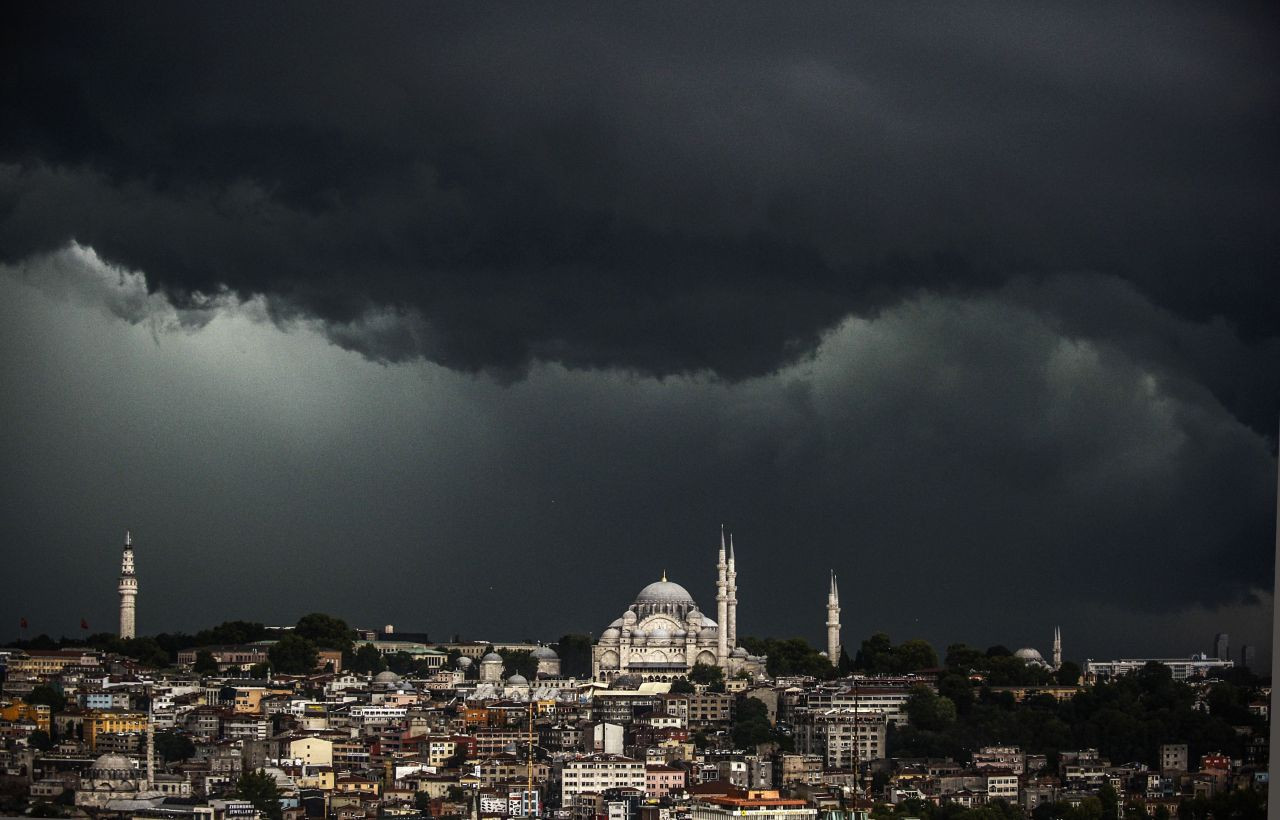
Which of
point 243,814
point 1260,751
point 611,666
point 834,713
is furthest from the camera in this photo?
point 611,666

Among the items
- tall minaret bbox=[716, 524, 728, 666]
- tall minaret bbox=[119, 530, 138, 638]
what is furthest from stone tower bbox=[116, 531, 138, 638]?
tall minaret bbox=[716, 524, 728, 666]

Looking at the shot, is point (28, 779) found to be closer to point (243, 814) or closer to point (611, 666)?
point (243, 814)

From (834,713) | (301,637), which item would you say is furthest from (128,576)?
(834,713)

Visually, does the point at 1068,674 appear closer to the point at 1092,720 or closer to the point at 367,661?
the point at 1092,720

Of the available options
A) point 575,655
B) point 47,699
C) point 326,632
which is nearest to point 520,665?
point 575,655

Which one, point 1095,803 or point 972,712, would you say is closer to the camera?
point 1095,803

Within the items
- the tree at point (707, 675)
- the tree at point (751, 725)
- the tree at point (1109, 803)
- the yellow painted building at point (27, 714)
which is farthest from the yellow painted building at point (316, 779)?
the tree at point (707, 675)
